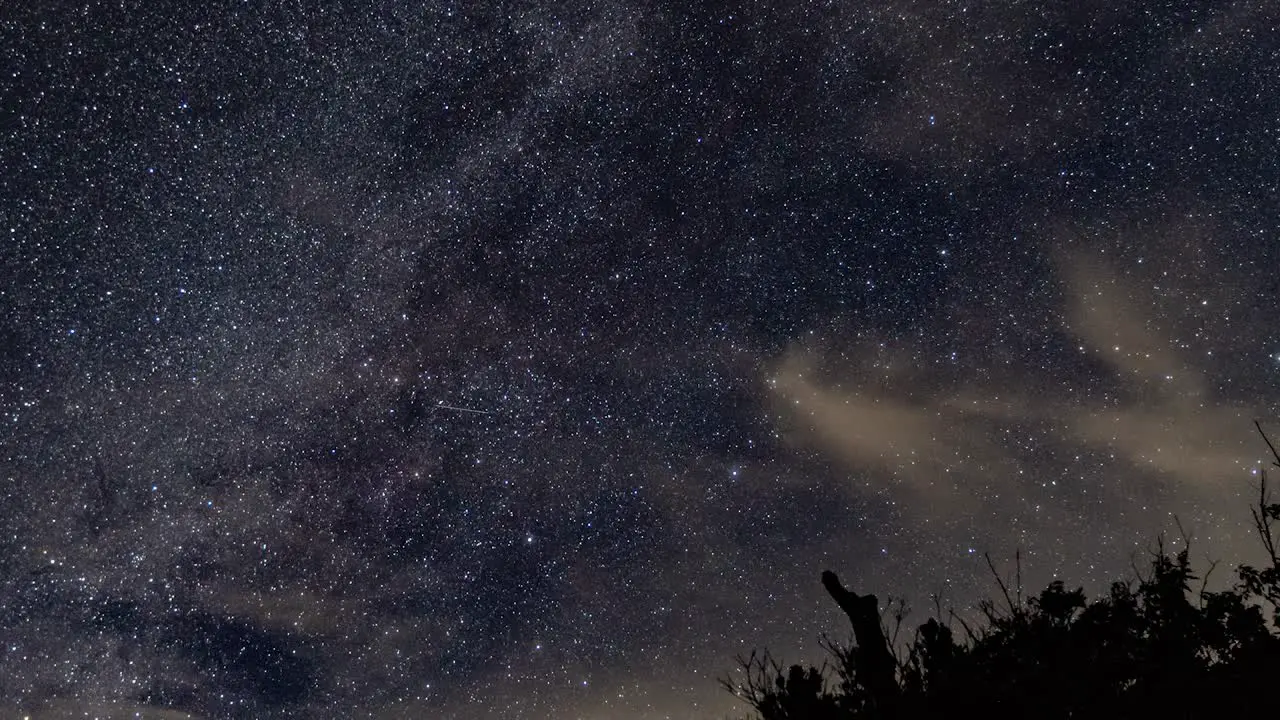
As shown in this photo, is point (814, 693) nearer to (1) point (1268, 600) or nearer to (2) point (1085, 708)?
(2) point (1085, 708)

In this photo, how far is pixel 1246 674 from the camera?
12.3 meters

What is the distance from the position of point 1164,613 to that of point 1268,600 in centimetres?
289

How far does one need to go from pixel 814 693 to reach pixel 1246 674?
6.59 meters

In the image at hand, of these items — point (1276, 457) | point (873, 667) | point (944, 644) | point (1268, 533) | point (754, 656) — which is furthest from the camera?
point (754, 656)

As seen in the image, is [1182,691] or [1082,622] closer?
[1182,691]

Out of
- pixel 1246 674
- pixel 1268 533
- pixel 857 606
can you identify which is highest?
pixel 857 606

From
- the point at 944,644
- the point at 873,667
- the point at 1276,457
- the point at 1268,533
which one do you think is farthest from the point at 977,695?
the point at 1276,457

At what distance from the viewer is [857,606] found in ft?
40.0

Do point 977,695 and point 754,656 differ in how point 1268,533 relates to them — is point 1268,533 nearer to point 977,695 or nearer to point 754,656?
point 977,695

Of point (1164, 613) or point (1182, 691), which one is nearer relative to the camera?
point (1182, 691)

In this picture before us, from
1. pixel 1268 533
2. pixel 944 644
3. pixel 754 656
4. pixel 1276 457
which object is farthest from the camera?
pixel 754 656

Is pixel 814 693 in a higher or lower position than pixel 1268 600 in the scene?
higher

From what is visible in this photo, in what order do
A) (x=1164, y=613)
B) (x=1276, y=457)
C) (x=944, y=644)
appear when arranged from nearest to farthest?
(x=1276, y=457) → (x=944, y=644) → (x=1164, y=613)

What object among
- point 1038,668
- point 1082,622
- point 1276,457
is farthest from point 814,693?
point 1276,457
